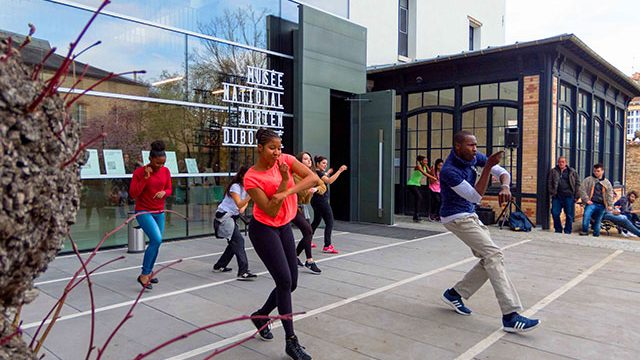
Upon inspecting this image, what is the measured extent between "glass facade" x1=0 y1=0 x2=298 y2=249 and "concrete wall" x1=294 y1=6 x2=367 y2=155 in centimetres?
44

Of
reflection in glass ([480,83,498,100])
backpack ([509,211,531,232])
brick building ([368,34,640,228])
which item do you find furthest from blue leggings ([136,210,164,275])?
reflection in glass ([480,83,498,100])

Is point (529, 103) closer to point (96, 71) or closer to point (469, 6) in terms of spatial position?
point (96, 71)

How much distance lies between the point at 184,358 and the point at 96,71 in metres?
6.09

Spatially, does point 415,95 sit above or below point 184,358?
above

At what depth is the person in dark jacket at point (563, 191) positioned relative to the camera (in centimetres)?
1133

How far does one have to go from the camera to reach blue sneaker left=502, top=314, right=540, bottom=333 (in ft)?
14.1

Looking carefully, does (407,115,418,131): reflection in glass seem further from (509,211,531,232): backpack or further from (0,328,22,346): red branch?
(0,328,22,346): red branch

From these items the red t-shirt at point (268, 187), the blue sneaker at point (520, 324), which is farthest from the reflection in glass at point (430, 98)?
the red t-shirt at point (268, 187)

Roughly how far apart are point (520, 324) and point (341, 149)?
30.5 feet

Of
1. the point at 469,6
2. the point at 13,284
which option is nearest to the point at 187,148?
the point at 13,284

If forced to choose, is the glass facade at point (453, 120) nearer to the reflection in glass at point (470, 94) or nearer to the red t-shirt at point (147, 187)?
the reflection in glass at point (470, 94)

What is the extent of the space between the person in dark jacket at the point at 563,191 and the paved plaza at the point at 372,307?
9.12 feet

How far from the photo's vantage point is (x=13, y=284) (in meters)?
1.12

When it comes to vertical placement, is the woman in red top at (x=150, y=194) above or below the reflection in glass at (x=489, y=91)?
below
